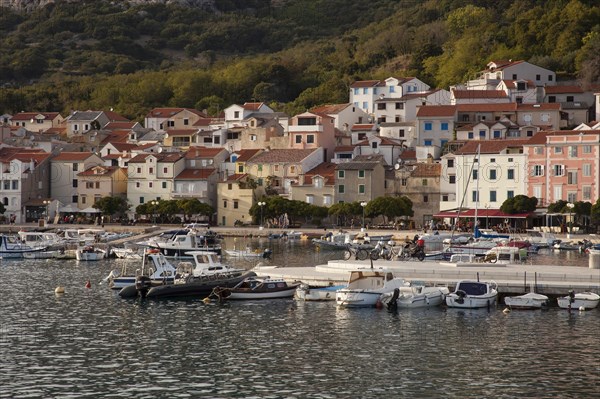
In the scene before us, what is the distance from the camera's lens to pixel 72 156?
9881 centimetres

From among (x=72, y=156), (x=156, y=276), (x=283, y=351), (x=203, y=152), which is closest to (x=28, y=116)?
(x=72, y=156)

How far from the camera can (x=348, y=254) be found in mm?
55281

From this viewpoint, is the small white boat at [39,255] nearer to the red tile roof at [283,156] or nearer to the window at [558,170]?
the red tile roof at [283,156]

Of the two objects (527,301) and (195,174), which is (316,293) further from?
(195,174)

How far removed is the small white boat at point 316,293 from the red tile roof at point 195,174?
162 ft

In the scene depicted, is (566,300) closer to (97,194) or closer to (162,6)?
(97,194)

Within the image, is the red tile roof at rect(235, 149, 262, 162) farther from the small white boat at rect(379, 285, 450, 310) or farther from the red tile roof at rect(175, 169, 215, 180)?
the small white boat at rect(379, 285, 450, 310)

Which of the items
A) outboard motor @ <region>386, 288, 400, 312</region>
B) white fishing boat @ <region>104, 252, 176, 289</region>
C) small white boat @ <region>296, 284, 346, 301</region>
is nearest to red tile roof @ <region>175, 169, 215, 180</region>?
white fishing boat @ <region>104, 252, 176, 289</region>

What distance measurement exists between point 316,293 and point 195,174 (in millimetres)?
50831

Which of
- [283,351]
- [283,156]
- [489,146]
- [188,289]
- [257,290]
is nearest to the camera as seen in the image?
[283,351]

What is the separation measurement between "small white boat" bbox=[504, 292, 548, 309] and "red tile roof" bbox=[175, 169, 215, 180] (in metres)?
53.4

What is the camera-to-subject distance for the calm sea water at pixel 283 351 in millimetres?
29312

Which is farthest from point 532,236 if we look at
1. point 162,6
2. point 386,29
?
point 162,6

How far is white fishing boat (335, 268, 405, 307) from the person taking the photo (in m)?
42.4
